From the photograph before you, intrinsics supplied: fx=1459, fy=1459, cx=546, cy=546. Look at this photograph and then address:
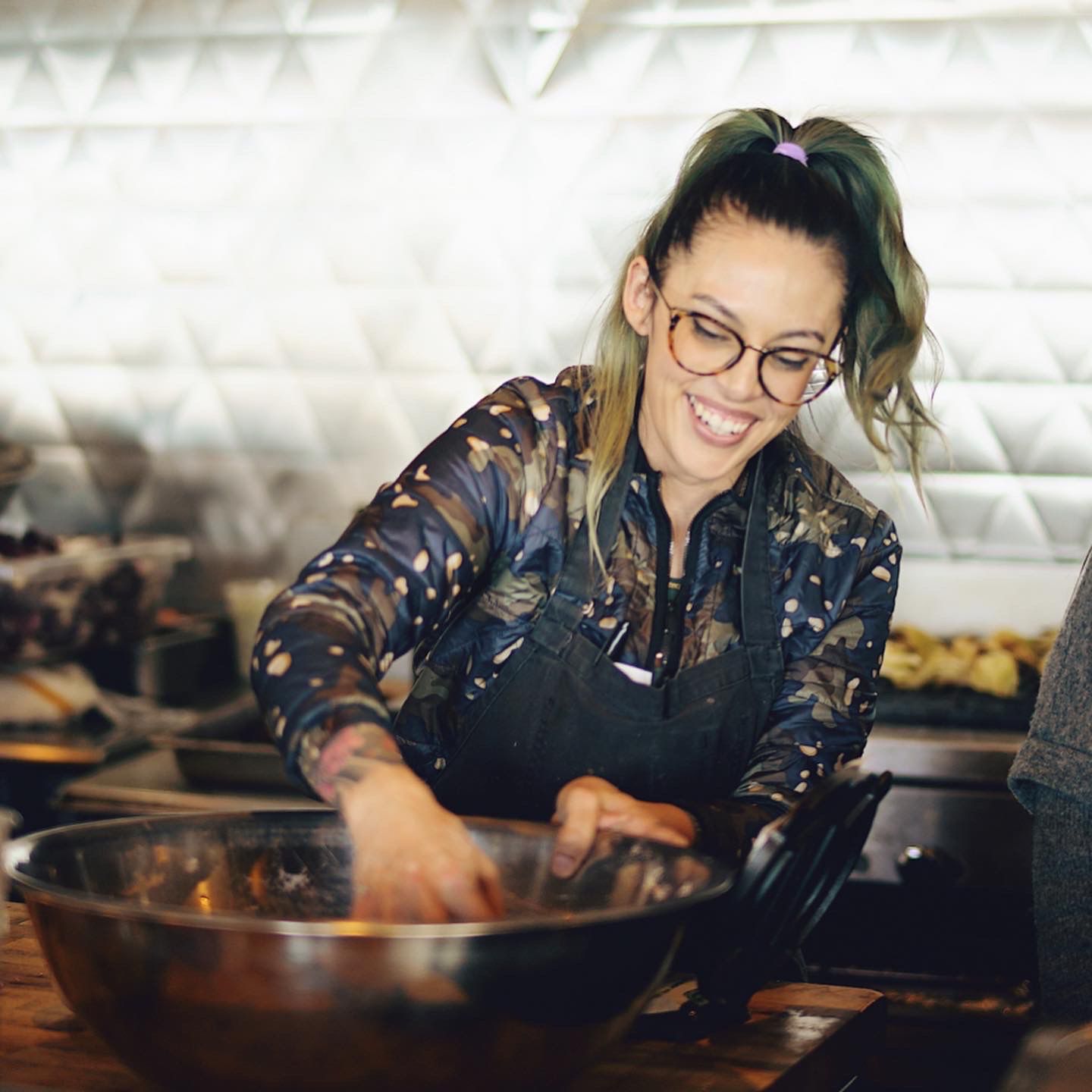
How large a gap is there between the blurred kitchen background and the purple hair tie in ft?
3.62

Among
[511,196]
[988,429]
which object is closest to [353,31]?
[511,196]

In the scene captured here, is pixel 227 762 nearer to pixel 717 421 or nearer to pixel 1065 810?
pixel 717 421

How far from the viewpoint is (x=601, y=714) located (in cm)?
177

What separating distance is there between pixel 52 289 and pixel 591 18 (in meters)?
1.46

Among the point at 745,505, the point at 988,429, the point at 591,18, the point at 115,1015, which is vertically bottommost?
the point at 115,1015

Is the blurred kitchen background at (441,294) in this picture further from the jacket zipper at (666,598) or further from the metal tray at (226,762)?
the jacket zipper at (666,598)

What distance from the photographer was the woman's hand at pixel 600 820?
132cm

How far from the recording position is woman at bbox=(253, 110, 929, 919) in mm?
1687

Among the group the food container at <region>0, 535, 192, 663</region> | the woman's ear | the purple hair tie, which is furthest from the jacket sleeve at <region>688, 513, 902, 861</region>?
the food container at <region>0, 535, 192, 663</region>

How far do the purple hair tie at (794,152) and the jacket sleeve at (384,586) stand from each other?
0.43 meters

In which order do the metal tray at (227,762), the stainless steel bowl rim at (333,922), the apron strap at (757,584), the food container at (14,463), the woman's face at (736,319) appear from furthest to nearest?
the food container at (14,463) < the metal tray at (227,762) < the apron strap at (757,584) < the woman's face at (736,319) < the stainless steel bowl rim at (333,922)

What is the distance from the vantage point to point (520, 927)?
0.96 m

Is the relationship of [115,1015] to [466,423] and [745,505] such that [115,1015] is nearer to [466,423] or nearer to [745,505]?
[466,423]

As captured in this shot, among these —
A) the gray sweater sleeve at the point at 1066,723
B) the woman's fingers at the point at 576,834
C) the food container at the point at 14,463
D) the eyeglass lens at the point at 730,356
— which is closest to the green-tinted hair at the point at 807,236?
the eyeglass lens at the point at 730,356
